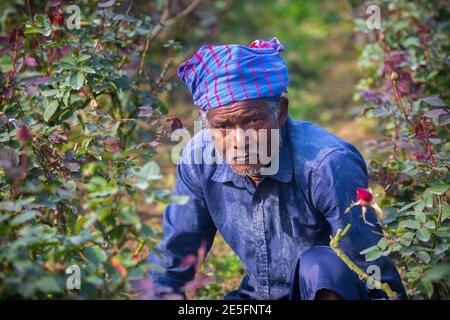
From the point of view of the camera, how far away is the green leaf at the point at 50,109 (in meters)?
2.81

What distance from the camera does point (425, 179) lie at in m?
3.03

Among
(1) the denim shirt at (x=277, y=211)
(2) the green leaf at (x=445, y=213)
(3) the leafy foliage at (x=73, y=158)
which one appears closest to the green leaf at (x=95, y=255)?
(3) the leafy foliage at (x=73, y=158)

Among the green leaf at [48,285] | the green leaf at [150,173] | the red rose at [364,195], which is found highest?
the green leaf at [150,173]

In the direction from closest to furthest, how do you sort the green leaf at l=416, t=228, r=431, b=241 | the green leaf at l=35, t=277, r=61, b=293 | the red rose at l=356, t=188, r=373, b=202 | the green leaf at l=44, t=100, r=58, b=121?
the green leaf at l=35, t=277, r=61, b=293, the red rose at l=356, t=188, r=373, b=202, the green leaf at l=416, t=228, r=431, b=241, the green leaf at l=44, t=100, r=58, b=121

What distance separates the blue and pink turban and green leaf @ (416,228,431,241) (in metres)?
0.66

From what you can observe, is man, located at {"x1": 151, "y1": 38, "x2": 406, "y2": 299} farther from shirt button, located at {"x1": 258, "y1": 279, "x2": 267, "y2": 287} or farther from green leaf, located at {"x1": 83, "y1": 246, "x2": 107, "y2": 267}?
green leaf, located at {"x1": 83, "y1": 246, "x2": 107, "y2": 267}

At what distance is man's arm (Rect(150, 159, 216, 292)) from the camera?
268 cm

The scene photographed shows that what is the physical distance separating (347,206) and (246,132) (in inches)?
16.5

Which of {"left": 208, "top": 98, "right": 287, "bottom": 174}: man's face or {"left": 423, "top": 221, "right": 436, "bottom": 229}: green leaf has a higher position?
{"left": 208, "top": 98, "right": 287, "bottom": 174}: man's face

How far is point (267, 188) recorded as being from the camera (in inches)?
99.8

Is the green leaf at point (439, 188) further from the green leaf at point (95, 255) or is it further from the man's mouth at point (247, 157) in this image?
the green leaf at point (95, 255)

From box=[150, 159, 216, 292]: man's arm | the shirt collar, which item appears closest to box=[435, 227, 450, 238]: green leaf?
the shirt collar

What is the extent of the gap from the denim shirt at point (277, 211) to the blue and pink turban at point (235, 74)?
0.19 meters
